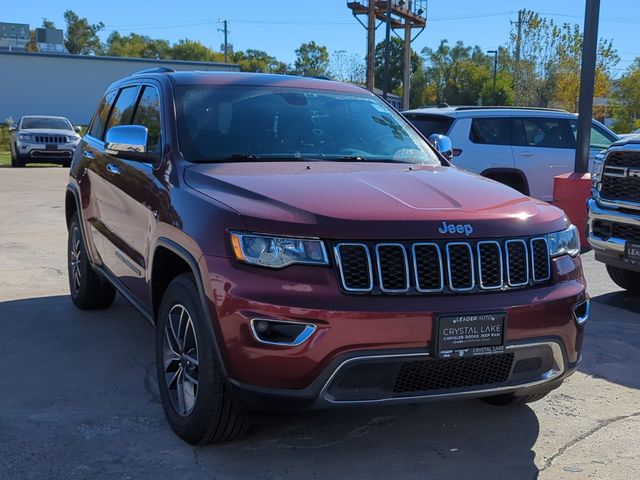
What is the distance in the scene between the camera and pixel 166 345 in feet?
12.5

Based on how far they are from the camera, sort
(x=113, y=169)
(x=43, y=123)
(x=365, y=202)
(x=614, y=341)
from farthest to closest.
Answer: (x=43, y=123) → (x=614, y=341) → (x=113, y=169) → (x=365, y=202)

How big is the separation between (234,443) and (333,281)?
3.65 ft

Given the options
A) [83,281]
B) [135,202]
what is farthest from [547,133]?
[135,202]

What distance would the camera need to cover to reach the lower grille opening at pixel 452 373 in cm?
319

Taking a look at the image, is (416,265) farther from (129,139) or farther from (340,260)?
(129,139)

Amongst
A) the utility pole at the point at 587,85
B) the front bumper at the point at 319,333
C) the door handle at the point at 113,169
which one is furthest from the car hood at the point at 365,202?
the utility pole at the point at 587,85

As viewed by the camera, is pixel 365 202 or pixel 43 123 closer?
pixel 365 202

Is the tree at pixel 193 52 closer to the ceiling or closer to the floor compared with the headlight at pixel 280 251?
closer to the ceiling

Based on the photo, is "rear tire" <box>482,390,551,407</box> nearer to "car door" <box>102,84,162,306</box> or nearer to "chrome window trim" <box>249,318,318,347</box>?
"chrome window trim" <box>249,318,318,347</box>

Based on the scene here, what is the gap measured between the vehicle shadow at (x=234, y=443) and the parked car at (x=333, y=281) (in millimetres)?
167

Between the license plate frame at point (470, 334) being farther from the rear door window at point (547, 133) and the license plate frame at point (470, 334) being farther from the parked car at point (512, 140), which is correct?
the rear door window at point (547, 133)

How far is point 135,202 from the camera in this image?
4410mm

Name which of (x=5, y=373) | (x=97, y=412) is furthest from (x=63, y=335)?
(x=97, y=412)

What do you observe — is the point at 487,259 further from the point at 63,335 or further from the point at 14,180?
the point at 14,180
